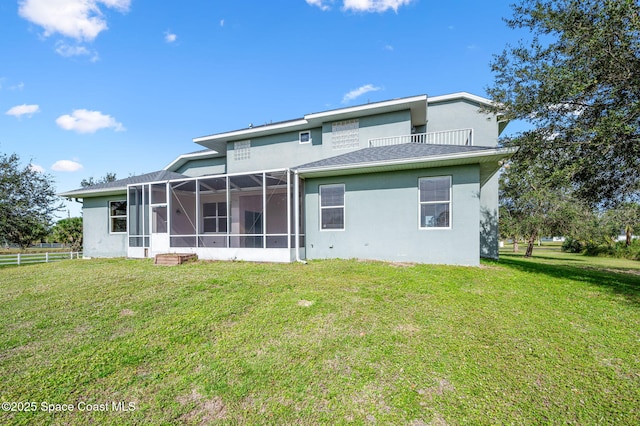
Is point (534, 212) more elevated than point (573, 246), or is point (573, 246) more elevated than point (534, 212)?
point (534, 212)

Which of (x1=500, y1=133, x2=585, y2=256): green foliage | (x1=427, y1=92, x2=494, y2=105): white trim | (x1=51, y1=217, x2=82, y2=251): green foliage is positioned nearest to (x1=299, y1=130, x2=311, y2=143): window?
(x1=427, y1=92, x2=494, y2=105): white trim

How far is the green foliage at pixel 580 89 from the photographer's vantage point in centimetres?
658

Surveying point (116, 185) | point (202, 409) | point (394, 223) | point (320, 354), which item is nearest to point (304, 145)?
point (394, 223)

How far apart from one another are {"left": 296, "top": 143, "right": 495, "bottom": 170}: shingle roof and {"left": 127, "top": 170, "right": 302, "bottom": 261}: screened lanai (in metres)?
1.84

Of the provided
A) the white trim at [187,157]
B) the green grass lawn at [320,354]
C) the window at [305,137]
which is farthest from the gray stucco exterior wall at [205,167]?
the green grass lawn at [320,354]

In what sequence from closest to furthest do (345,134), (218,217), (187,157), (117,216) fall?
(345,134), (117,216), (218,217), (187,157)

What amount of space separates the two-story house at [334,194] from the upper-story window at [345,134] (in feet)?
0.15

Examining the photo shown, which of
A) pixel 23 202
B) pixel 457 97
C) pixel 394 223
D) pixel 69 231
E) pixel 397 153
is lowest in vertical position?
pixel 69 231

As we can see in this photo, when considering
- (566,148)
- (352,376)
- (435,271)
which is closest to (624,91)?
(566,148)

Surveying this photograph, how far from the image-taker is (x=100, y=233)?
A: 13898 millimetres

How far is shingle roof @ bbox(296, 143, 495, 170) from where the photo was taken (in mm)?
8555

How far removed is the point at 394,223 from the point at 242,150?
31.0 ft

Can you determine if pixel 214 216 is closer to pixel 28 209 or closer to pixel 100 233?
pixel 100 233

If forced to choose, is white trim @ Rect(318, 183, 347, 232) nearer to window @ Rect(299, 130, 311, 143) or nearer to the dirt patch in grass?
window @ Rect(299, 130, 311, 143)
